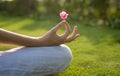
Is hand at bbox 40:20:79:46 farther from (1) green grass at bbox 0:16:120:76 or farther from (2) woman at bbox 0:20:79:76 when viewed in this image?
(1) green grass at bbox 0:16:120:76

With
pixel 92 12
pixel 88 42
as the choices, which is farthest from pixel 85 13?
pixel 88 42

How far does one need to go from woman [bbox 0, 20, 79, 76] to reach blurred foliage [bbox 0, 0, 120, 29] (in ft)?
25.2

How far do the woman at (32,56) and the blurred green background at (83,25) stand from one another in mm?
680

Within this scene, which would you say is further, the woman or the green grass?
the green grass

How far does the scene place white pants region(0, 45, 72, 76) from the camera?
3.71 metres

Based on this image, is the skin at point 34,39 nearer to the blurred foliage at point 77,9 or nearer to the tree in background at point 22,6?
the blurred foliage at point 77,9

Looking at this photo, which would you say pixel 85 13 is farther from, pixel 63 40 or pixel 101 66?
pixel 63 40

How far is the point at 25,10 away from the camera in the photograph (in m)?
15.9

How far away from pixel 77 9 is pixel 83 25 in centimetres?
216

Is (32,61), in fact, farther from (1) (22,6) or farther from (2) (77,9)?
(1) (22,6)

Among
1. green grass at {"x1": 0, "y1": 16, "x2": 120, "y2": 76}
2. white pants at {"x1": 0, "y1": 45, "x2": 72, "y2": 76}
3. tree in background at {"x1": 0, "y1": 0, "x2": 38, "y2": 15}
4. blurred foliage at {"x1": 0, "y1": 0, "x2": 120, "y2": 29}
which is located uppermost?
tree in background at {"x1": 0, "y1": 0, "x2": 38, "y2": 15}

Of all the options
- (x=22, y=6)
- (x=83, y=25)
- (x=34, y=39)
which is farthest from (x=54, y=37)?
(x=22, y=6)

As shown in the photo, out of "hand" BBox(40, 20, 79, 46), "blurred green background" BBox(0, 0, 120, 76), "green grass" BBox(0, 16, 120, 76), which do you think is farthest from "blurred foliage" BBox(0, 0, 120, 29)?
"hand" BBox(40, 20, 79, 46)

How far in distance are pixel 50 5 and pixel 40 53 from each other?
1165cm
